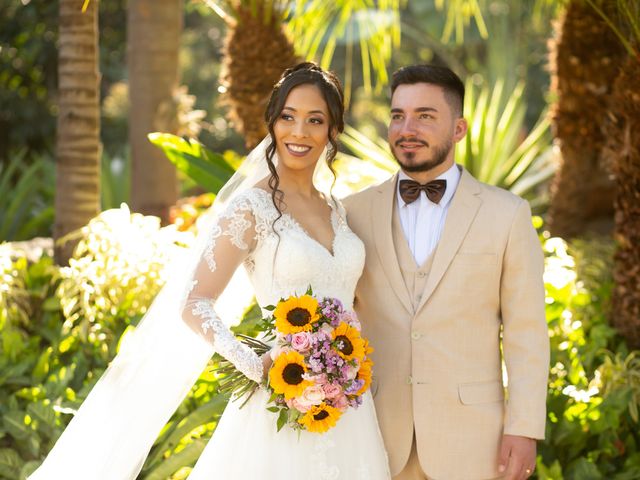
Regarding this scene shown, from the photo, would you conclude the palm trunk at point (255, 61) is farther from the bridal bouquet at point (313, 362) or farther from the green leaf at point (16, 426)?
the bridal bouquet at point (313, 362)

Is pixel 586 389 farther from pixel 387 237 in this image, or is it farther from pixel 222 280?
pixel 222 280

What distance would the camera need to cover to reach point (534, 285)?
3207mm

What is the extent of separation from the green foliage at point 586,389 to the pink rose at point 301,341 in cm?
176

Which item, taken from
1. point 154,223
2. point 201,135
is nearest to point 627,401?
point 154,223

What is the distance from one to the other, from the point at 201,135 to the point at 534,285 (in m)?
15.6

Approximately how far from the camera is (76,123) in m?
5.55

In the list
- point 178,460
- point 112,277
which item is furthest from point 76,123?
point 178,460

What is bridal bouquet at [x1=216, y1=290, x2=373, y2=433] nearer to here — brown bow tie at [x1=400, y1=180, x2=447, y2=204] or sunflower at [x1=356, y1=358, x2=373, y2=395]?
sunflower at [x1=356, y1=358, x2=373, y2=395]

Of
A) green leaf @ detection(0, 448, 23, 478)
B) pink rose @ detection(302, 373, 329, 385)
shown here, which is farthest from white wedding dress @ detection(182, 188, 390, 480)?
green leaf @ detection(0, 448, 23, 478)

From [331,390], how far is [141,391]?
0.90m

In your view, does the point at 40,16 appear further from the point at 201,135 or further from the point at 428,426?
the point at 428,426

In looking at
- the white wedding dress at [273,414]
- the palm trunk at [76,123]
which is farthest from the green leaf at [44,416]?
the palm trunk at [76,123]

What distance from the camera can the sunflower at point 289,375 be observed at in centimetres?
283

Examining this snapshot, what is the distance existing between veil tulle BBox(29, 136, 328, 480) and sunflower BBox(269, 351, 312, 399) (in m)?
0.59
